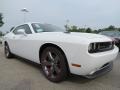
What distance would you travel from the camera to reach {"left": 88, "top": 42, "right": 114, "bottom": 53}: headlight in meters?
2.56

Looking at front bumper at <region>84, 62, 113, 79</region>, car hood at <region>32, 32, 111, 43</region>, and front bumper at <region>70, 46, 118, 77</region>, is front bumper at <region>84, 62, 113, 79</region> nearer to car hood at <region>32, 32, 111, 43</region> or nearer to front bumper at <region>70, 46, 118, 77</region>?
front bumper at <region>70, 46, 118, 77</region>

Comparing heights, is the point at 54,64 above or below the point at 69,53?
below

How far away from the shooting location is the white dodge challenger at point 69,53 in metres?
2.50

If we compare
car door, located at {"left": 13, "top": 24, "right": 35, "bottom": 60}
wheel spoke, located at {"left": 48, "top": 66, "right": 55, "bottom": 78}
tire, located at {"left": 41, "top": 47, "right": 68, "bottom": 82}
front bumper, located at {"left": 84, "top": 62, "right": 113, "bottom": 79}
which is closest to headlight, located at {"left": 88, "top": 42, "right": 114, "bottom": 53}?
front bumper, located at {"left": 84, "top": 62, "right": 113, "bottom": 79}

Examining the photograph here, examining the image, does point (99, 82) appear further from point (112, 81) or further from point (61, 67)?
point (61, 67)

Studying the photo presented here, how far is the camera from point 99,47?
277 centimetres

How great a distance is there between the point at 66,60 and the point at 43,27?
1596mm

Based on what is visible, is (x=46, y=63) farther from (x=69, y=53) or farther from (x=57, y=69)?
(x=69, y=53)

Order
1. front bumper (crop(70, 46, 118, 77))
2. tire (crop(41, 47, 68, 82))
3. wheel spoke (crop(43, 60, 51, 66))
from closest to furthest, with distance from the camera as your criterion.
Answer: front bumper (crop(70, 46, 118, 77)), tire (crop(41, 47, 68, 82)), wheel spoke (crop(43, 60, 51, 66))

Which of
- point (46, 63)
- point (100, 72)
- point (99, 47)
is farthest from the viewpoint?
point (46, 63)

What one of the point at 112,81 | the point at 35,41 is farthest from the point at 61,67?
the point at 112,81

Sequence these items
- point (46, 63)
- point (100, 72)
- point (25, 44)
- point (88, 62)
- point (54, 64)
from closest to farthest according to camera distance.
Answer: point (88, 62) → point (100, 72) → point (54, 64) → point (46, 63) → point (25, 44)

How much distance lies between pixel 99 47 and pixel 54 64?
1.03 m

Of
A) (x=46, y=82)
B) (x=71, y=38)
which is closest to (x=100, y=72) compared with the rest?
(x=71, y=38)
